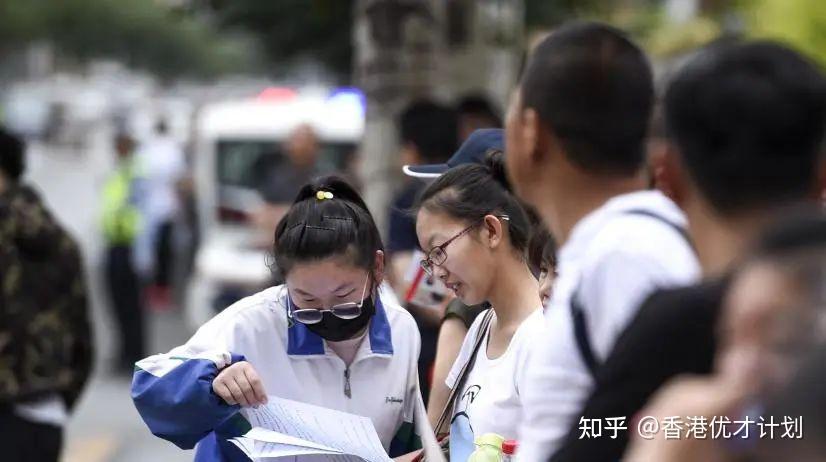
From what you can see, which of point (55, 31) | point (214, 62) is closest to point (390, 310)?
point (55, 31)

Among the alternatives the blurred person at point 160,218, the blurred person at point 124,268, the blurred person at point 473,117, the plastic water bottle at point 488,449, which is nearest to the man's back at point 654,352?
the plastic water bottle at point 488,449

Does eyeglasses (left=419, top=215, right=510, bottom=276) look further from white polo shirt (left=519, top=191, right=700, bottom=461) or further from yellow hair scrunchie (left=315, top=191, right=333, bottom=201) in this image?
white polo shirt (left=519, top=191, right=700, bottom=461)

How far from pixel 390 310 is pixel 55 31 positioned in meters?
63.6

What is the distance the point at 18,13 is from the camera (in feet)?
167

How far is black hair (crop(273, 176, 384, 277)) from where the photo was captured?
308 centimetres

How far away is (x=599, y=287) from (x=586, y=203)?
0.17 meters

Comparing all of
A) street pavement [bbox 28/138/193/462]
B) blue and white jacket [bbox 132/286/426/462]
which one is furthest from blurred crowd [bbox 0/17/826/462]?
street pavement [bbox 28/138/193/462]

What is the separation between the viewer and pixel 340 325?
309 cm

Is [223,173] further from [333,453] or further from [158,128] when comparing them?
[333,453]

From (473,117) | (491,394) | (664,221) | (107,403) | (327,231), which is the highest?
(664,221)

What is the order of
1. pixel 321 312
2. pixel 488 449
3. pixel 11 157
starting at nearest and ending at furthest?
pixel 488 449
pixel 321 312
pixel 11 157

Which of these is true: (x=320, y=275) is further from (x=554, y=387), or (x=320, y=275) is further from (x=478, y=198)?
Result: (x=554, y=387)

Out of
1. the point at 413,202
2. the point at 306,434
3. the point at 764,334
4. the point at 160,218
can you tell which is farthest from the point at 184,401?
the point at 160,218

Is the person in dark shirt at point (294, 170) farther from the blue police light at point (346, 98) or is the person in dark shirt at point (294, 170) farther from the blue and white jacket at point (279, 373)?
the blue and white jacket at point (279, 373)
